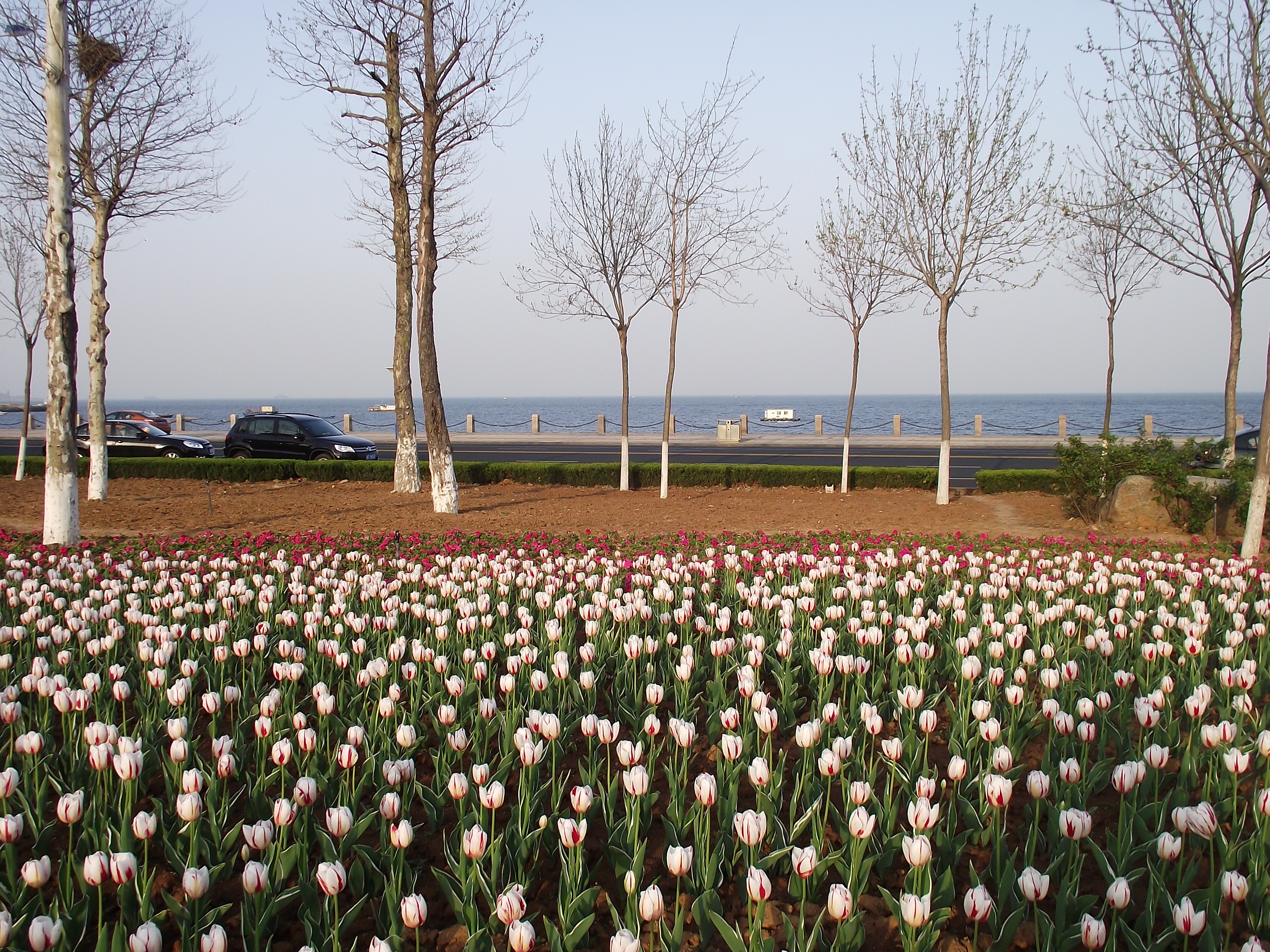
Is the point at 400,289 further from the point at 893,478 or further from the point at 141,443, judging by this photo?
the point at 141,443

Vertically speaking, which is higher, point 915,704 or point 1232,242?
point 1232,242

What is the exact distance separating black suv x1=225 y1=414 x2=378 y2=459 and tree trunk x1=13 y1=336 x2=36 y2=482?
187 inches

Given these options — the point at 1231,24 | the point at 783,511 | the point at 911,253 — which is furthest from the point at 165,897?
the point at 911,253

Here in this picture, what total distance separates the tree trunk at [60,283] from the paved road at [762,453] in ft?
46.6

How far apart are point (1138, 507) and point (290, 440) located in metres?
20.6

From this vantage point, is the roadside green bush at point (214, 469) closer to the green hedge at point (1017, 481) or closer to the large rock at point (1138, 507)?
the green hedge at point (1017, 481)

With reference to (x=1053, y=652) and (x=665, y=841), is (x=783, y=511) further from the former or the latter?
(x=665, y=841)

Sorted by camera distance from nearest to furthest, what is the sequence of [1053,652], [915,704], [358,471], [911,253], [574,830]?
[574,830] < [915,704] < [1053,652] < [911,253] < [358,471]

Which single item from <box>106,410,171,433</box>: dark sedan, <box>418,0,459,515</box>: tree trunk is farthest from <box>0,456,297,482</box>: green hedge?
<box>106,410,171,433</box>: dark sedan

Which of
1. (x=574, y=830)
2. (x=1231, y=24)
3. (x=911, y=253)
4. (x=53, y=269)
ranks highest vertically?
(x=1231, y=24)

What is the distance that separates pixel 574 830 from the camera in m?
2.85

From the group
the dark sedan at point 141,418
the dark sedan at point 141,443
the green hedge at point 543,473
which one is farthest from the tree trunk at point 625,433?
the dark sedan at point 141,418

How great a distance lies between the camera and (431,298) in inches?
544

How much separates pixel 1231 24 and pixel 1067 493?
20.8 feet
